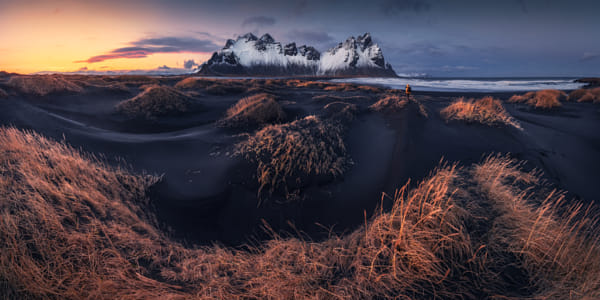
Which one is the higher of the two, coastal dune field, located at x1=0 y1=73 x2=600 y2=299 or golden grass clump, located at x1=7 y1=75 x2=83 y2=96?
golden grass clump, located at x1=7 y1=75 x2=83 y2=96

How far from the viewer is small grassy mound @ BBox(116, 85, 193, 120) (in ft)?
49.4

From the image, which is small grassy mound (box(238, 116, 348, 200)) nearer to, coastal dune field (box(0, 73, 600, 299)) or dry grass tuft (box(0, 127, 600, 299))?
coastal dune field (box(0, 73, 600, 299))

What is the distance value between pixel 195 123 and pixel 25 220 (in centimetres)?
1223

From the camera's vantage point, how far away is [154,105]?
15.7m

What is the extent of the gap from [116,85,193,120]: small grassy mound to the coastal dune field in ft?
16.6

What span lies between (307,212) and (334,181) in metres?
1.46

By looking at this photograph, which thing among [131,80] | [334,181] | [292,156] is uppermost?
[131,80]

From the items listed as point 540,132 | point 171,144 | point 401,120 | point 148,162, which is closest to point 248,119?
point 171,144

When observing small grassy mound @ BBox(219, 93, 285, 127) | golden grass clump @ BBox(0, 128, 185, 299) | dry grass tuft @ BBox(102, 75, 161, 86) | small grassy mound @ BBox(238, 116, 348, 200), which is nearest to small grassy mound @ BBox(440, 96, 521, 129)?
small grassy mound @ BBox(238, 116, 348, 200)

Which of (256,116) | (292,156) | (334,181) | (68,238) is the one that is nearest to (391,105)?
(256,116)

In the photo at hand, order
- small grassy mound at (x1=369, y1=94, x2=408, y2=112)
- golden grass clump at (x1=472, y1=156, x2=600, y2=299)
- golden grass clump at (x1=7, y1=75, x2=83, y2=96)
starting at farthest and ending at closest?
1. golden grass clump at (x1=7, y1=75, x2=83, y2=96)
2. small grassy mound at (x1=369, y1=94, x2=408, y2=112)
3. golden grass clump at (x1=472, y1=156, x2=600, y2=299)

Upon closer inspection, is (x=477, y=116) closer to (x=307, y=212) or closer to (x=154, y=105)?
(x=307, y=212)

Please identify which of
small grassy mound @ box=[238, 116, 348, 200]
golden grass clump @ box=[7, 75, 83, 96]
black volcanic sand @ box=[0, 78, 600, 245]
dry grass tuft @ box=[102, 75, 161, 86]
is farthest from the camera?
dry grass tuft @ box=[102, 75, 161, 86]

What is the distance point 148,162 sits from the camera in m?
7.58
